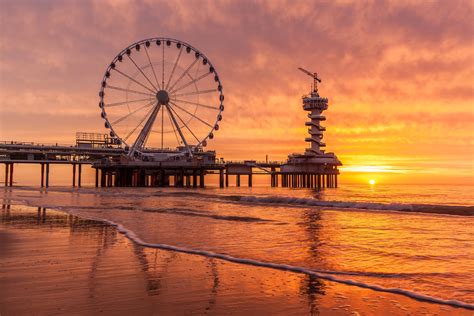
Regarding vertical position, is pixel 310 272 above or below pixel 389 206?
below

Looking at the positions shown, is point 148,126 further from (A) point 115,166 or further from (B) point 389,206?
(B) point 389,206

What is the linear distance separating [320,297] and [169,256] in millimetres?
4492

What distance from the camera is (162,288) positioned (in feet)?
23.1

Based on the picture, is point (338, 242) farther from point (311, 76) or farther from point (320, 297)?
point (311, 76)

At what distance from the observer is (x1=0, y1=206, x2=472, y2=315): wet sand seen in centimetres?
597

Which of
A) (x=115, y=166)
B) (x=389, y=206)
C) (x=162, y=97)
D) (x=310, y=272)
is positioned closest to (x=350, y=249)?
(x=310, y=272)

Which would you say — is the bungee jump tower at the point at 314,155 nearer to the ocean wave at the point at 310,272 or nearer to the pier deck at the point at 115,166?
the pier deck at the point at 115,166

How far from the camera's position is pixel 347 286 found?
745 cm

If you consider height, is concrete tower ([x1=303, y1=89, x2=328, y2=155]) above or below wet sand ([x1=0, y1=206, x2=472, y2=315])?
above

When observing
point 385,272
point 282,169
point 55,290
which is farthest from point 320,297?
point 282,169

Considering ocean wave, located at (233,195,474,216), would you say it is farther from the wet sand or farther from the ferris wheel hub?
the ferris wheel hub

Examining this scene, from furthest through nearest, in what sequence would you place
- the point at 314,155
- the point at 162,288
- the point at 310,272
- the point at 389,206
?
the point at 314,155 → the point at 389,206 → the point at 310,272 → the point at 162,288

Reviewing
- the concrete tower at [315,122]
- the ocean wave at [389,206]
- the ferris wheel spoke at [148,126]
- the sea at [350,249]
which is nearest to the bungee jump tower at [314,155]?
→ the concrete tower at [315,122]

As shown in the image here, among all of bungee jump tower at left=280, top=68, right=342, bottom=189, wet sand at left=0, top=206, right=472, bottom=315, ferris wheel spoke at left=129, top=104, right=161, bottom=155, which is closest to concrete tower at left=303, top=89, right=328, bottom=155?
bungee jump tower at left=280, top=68, right=342, bottom=189
